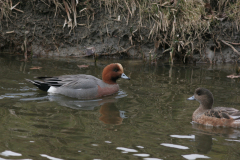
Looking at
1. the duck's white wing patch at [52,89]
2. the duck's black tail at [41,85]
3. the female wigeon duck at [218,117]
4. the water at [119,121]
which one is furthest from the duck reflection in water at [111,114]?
the duck's black tail at [41,85]

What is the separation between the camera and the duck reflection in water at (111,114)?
4.89m

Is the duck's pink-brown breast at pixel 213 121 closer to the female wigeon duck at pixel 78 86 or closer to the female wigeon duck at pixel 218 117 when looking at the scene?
the female wigeon duck at pixel 218 117

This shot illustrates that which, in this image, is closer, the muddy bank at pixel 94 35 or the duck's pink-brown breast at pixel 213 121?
the duck's pink-brown breast at pixel 213 121

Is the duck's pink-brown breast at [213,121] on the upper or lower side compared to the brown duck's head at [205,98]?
lower

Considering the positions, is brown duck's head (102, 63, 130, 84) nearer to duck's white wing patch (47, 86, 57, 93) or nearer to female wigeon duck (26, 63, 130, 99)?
female wigeon duck (26, 63, 130, 99)

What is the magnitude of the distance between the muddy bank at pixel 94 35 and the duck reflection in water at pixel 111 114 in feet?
11.9

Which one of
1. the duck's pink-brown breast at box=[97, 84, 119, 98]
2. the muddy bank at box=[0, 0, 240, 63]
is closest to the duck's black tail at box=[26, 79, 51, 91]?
the duck's pink-brown breast at box=[97, 84, 119, 98]

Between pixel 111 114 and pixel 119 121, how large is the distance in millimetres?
420

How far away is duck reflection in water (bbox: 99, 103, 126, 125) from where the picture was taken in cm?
489

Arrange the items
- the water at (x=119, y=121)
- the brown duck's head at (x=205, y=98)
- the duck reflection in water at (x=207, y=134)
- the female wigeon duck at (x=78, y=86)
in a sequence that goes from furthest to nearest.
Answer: the female wigeon duck at (x=78, y=86) < the brown duck's head at (x=205, y=98) < the duck reflection in water at (x=207, y=134) < the water at (x=119, y=121)

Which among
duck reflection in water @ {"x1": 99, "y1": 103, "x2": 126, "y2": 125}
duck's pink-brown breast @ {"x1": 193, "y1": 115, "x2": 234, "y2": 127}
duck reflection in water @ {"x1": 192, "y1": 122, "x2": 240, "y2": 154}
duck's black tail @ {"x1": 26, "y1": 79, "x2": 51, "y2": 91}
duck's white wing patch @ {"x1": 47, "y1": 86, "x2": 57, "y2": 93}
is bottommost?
duck reflection in water @ {"x1": 192, "y1": 122, "x2": 240, "y2": 154}

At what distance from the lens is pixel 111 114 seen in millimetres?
5254

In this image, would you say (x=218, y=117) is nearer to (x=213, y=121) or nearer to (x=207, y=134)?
(x=213, y=121)

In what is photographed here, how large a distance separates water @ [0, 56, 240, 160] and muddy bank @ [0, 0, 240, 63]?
147 centimetres
